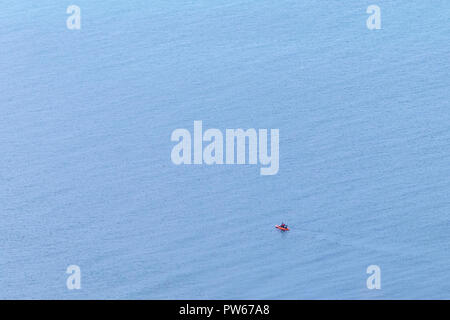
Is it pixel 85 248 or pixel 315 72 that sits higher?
pixel 315 72

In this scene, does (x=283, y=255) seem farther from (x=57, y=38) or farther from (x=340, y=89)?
(x=57, y=38)

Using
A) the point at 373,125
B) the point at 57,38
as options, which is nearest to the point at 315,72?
the point at 373,125
